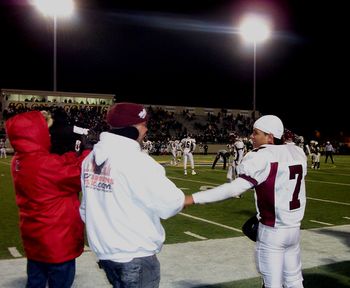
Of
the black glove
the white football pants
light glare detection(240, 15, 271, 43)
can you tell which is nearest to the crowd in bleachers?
light glare detection(240, 15, 271, 43)

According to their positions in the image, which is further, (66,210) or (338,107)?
(338,107)

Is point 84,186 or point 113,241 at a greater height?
point 84,186

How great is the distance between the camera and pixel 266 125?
3492 mm

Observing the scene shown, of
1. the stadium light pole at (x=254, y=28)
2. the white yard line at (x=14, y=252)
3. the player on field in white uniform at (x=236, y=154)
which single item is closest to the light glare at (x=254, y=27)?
the stadium light pole at (x=254, y=28)

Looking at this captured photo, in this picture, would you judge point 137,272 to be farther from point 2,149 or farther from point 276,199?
point 2,149

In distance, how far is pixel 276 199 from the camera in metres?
3.34

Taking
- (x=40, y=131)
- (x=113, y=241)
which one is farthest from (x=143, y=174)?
(x=40, y=131)

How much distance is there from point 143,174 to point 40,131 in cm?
90

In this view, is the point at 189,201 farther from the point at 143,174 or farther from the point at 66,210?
the point at 66,210

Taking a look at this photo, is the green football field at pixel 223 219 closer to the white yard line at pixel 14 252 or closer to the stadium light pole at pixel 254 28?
the white yard line at pixel 14 252

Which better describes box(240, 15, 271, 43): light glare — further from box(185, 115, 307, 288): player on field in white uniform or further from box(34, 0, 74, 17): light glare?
box(185, 115, 307, 288): player on field in white uniform

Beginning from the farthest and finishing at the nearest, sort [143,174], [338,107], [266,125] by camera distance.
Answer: [338,107] → [266,125] → [143,174]

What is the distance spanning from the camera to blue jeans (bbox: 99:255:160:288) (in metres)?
2.40

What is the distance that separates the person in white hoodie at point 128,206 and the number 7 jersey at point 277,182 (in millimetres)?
977
